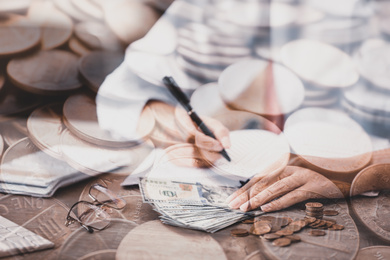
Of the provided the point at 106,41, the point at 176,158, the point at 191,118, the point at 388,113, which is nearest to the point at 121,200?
the point at 176,158

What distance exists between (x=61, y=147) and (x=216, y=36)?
29.6 inches

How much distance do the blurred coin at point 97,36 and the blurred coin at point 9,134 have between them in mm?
465

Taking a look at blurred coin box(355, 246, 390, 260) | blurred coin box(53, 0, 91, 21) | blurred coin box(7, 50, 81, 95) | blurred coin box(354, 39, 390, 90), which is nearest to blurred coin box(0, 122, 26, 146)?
blurred coin box(7, 50, 81, 95)

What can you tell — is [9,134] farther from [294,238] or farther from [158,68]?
[294,238]

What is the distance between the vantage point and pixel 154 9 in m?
1.55

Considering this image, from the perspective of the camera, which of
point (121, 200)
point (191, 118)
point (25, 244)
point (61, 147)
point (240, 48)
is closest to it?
point (25, 244)

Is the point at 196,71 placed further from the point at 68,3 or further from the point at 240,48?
the point at 68,3

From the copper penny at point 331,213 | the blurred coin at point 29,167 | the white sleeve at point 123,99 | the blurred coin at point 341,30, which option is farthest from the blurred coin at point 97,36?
the copper penny at point 331,213

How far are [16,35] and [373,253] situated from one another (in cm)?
154

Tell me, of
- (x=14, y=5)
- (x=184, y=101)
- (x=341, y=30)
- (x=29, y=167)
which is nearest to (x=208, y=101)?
(x=184, y=101)

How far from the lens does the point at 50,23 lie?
1.59 m

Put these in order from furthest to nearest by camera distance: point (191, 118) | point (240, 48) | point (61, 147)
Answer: point (240, 48), point (191, 118), point (61, 147)

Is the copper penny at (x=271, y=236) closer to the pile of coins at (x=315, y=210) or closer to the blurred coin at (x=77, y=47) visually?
the pile of coins at (x=315, y=210)

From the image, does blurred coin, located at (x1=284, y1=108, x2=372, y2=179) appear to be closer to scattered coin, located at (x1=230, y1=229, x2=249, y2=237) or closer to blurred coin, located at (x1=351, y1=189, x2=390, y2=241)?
Result: blurred coin, located at (x1=351, y1=189, x2=390, y2=241)
